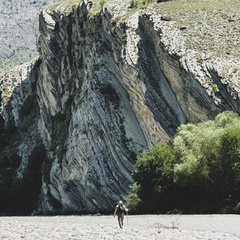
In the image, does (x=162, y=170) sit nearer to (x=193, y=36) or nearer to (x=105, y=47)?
(x=193, y=36)

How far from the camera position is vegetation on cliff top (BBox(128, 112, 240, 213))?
49.3m

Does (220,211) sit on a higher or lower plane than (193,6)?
lower

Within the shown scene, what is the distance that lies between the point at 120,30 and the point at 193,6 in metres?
11.2

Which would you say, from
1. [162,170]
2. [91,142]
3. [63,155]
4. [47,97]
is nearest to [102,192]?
[91,142]

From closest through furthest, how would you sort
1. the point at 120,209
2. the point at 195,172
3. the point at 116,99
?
the point at 120,209, the point at 195,172, the point at 116,99

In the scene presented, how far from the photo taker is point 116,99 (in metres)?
81.9

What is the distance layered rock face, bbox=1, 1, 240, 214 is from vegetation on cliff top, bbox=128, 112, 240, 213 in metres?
6.49

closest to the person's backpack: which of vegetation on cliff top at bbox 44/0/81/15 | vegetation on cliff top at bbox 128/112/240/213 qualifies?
vegetation on cliff top at bbox 128/112/240/213

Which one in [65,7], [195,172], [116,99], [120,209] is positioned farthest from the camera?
[65,7]

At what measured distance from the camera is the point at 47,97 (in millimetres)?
119250

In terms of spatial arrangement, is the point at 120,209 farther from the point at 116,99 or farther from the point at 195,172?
the point at 116,99

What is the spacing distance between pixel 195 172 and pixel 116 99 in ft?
110

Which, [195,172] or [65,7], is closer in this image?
[195,172]

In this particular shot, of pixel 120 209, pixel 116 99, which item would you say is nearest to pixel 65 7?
pixel 116 99
